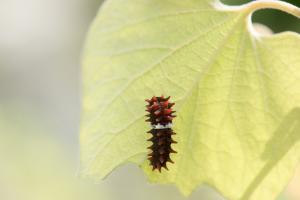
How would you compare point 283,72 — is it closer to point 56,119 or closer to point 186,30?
point 186,30

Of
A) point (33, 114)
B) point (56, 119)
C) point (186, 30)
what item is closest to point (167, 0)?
point (186, 30)

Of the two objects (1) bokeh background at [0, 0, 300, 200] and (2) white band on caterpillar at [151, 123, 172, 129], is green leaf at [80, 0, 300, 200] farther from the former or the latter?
(1) bokeh background at [0, 0, 300, 200]

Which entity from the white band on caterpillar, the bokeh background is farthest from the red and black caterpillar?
the bokeh background

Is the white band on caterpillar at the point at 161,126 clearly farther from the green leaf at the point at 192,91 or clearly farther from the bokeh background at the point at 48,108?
the bokeh background at the point at 48,108


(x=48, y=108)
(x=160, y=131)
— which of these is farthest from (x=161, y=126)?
(x=48, y=108)

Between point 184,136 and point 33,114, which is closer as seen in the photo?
point 184,136

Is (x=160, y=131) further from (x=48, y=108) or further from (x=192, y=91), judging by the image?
(x=48, y=108)
